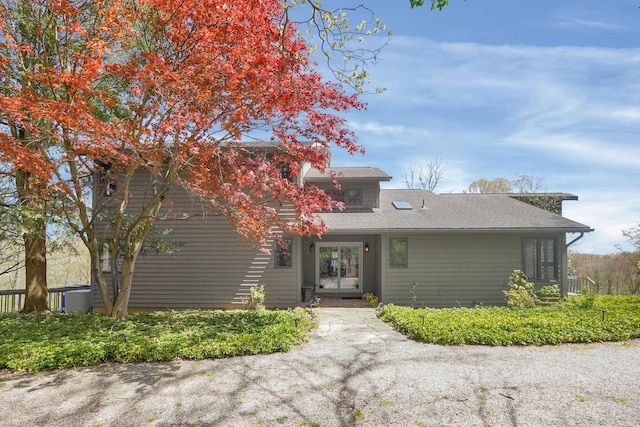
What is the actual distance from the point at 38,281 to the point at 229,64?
8734 millimetres

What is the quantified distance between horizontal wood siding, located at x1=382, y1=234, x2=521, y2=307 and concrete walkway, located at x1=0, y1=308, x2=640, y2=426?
5.63 meters

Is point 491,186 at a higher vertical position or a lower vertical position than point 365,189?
higher

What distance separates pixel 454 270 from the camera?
12773 mm

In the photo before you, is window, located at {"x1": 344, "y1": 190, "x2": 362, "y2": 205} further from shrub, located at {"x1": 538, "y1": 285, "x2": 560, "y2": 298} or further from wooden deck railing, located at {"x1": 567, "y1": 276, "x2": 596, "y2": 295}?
wooden deck railing, located at {"x1": 567, "y1": 276, "x2": 596, "y2": 295}

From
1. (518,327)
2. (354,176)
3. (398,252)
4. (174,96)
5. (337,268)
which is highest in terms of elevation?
(174,96)

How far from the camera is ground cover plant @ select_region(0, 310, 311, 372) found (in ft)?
20.4

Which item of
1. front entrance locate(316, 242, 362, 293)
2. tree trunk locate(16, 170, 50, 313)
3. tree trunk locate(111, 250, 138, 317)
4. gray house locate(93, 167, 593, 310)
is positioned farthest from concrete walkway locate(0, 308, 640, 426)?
front entrance locate(316, 242, 362, 293)

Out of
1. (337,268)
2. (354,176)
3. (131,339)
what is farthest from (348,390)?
(354,176)

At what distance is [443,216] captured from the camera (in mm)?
13477

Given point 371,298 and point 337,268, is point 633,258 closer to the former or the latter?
point 371,298

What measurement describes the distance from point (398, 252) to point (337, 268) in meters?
2.68

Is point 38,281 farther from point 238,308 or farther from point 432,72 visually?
point 432,72

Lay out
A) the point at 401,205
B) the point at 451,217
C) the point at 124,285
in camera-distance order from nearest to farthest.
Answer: the point at 124,285 < the point at 451,217 < the point at 401,205

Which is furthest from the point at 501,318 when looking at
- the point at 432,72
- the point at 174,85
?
the point at 174,85
